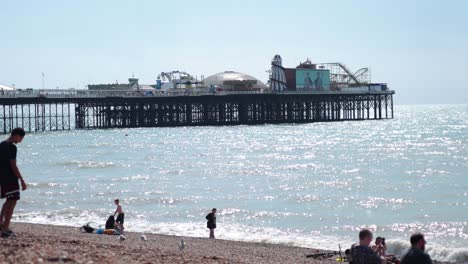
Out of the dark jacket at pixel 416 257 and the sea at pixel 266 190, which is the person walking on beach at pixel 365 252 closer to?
the dark jacket at pixel 416 257

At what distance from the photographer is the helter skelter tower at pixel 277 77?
3935 inches

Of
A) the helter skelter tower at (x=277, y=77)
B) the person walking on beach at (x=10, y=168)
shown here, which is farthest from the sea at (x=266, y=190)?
the helter skelter tower at (x=277, y=77)

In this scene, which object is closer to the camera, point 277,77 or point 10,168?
point 10,168

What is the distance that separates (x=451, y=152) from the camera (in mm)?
57594

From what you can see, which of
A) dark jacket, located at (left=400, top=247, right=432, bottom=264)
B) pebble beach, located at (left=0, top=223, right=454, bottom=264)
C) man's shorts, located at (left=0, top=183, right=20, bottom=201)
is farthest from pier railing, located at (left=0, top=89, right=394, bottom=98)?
dark jacket, located at (left=400, top=247, right=432, bottom=264)

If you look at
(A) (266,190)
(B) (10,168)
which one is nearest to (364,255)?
(B) (10,168)

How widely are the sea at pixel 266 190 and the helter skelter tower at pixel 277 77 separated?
113 feet

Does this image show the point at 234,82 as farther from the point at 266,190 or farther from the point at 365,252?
the point at 365,252

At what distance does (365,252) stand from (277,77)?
92710mm

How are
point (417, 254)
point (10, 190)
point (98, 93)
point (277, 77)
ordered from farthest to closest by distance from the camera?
point (277, 77) → point (98, 93) → point (10, 190) → point (417, 254)

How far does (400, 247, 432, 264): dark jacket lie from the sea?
9.68 metres

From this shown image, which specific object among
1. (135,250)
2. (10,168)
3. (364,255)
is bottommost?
(135,250)

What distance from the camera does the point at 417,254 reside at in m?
8.52

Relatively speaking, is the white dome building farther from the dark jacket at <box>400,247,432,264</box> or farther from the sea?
the dark jacket at <box>400,247,432,264</box>
